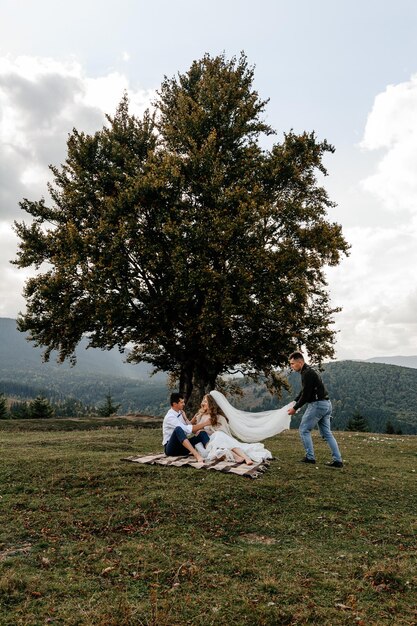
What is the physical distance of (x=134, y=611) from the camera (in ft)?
19.6

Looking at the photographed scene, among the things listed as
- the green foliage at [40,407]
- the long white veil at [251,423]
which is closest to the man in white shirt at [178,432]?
the long white veil at [251,423]

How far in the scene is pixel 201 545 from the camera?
8.32 m

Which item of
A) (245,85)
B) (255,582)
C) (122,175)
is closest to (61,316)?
(122,175)

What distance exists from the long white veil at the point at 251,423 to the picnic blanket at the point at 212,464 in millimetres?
2436

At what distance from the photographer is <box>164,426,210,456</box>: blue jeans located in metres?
14.4

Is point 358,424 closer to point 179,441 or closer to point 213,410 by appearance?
point 213,410

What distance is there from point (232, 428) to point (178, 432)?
3310mm

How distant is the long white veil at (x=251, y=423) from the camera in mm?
17000

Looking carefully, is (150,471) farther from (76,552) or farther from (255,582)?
(255,582)

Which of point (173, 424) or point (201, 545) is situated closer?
point (201, 545)

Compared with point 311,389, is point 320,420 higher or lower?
lower

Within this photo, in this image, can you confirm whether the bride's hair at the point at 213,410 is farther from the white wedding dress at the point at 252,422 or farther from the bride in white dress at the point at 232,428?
the white wedding dress at the point at 252,422

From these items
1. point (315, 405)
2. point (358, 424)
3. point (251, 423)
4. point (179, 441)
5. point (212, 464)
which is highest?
point (315, 405)

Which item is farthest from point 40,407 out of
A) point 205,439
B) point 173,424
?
point 205,439
